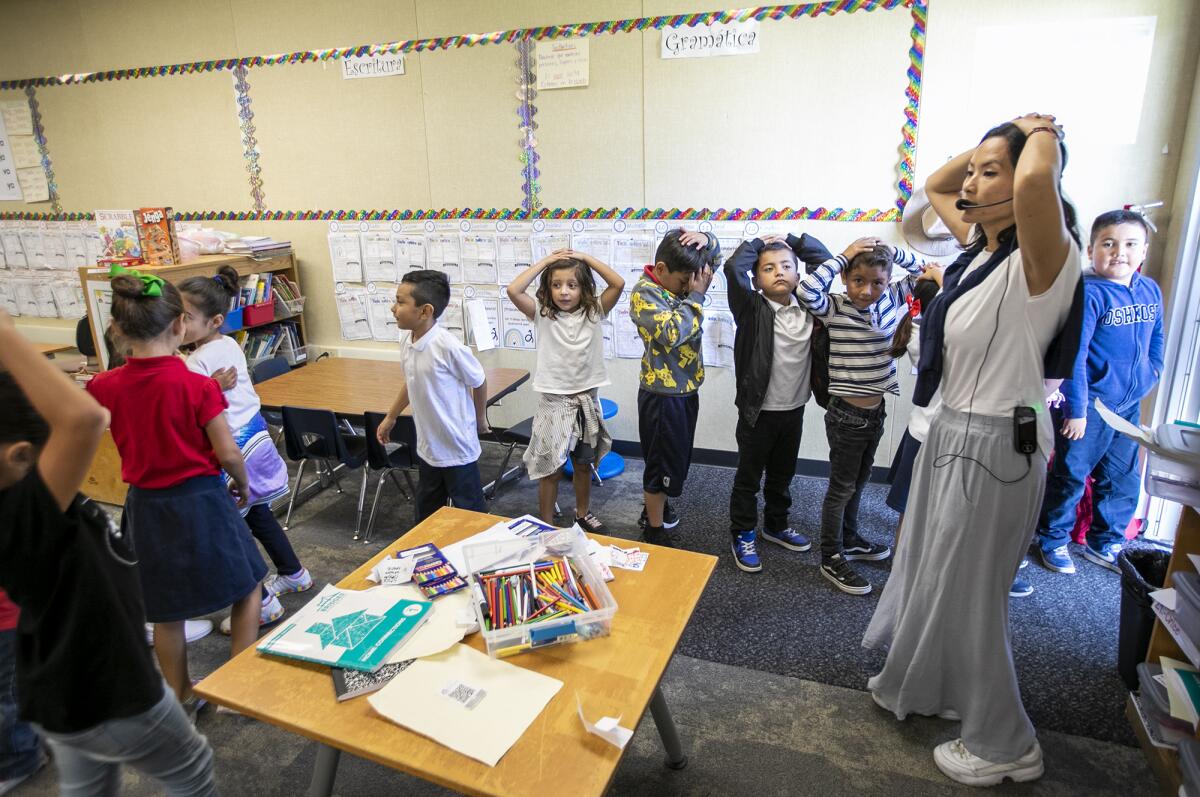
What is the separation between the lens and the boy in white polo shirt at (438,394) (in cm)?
253

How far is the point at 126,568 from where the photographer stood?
49.9 inches

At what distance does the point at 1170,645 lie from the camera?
6.42 ft

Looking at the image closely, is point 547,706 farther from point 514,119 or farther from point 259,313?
point 259,313

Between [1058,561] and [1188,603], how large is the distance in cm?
124

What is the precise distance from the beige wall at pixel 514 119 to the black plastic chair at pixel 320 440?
1263mm

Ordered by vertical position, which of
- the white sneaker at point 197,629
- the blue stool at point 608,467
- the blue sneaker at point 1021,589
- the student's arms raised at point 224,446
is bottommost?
the white sneaker at point 197,629

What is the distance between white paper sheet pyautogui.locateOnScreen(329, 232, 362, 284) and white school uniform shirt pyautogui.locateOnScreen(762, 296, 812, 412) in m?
2.86

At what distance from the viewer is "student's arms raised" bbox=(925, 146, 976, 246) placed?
1814 mm

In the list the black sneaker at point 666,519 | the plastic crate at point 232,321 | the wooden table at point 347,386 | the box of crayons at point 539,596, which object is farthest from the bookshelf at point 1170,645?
the plastic crate at point 232,321

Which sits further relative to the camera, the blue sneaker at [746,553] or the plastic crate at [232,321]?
the plastic crate at [232,321]

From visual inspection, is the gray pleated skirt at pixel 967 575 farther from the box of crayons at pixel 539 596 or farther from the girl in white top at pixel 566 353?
the girl in white top at pixel 566 353

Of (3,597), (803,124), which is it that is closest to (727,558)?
(803,124)

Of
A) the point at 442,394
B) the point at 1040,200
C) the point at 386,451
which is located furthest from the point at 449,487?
the point at 1040,200

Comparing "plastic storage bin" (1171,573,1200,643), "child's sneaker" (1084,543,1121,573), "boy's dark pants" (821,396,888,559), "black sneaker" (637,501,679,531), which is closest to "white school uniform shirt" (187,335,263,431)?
"black sneaker" (637,501,679,531)
